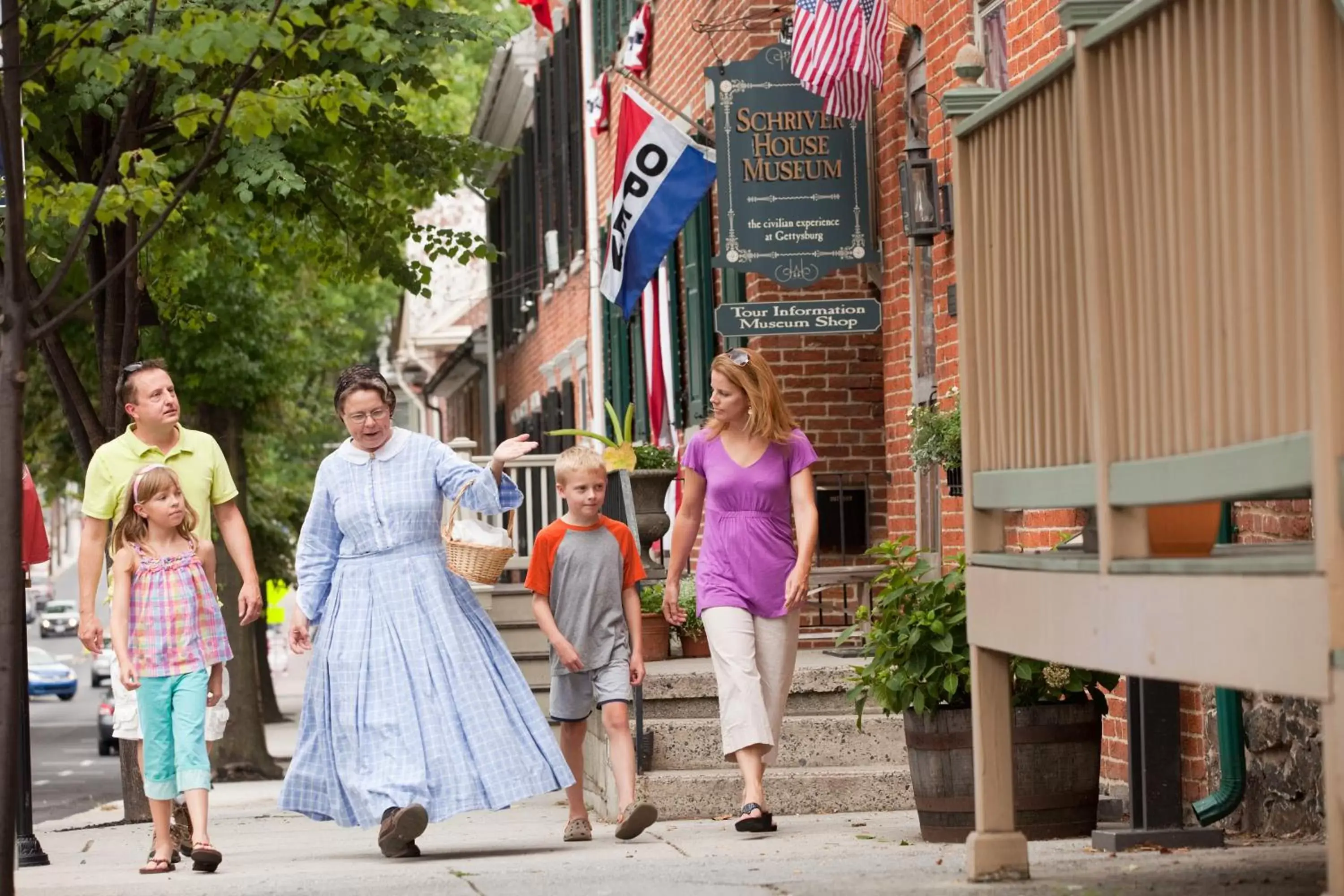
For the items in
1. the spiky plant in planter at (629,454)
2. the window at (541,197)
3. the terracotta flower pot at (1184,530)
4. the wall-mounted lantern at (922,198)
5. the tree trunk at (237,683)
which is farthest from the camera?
the window at (541,197)

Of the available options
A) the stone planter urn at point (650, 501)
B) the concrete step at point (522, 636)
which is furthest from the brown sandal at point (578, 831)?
the concrete step at point (522, 636)

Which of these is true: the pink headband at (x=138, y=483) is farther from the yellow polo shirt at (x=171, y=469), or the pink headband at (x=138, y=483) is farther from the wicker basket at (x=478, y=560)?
the wicker basket at (x=478, y=560)

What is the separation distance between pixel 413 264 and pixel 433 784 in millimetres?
7751

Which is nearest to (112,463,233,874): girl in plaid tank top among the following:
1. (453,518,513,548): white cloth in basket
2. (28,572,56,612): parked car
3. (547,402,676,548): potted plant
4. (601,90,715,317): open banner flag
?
(453,518,513,548): white cloth in basket

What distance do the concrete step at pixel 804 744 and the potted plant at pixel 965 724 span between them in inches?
73.8

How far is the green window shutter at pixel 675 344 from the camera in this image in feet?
51.4

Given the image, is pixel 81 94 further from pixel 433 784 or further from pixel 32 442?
pixel 32 442

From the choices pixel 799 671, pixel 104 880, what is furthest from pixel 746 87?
pixel 104 880

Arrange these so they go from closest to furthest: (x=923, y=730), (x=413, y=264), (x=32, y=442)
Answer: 1. (x=923, y=730)
2. (x=413, y=264)
3. (x=32, y=442)

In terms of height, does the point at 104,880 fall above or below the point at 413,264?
below

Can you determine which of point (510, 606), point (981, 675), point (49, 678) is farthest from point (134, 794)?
point (49, 678)

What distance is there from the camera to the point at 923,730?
7.33 m

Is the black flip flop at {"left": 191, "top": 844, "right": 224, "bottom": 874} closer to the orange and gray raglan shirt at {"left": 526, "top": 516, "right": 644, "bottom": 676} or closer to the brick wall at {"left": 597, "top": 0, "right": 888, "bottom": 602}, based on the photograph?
the orange and gray raglan shirt at {"left": 526, "top": 516, "right": 644, "bottom": 676}

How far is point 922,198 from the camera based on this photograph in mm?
10773
